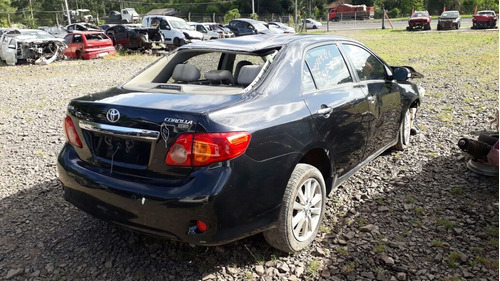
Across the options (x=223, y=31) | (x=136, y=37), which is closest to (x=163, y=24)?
(x=136, y=37)

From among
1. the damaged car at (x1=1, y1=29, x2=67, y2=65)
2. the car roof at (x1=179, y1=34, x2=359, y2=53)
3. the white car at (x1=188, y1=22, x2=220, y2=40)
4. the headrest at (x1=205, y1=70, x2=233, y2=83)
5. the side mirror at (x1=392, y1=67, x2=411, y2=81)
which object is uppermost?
the white car at (x1=188, y1=22, x2=220, y2=40)

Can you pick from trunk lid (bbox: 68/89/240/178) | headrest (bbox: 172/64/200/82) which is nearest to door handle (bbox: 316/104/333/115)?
trunk lid (bbox: 68/89/240/178)

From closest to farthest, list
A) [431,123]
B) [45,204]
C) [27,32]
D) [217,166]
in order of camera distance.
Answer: [217,166]
[45,204]
[431,123]
[27,32]

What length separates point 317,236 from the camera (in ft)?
10.9

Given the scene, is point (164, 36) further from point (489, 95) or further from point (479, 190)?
point (479, 190)

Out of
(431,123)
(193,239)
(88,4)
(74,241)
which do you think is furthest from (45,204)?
(88,4)

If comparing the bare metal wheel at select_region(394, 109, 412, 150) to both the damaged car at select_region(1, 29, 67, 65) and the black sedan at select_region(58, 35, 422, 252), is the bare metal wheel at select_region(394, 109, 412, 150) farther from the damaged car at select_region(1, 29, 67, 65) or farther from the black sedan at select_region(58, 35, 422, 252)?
the damaged car at select_region(1, 29, 67, 65)

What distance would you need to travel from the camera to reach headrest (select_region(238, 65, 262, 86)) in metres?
3.11

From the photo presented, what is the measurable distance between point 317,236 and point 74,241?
1995 mm

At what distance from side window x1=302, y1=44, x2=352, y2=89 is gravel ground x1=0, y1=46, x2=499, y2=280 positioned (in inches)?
46.1

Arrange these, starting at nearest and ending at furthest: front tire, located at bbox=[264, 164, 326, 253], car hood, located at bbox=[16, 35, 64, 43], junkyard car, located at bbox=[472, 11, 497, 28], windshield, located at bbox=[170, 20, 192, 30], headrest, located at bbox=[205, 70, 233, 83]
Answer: front tire, located at bbox=[264, 164, 326, 253], headrest, located at bbox=[205, 70, 233, 83], car hood, located at bbox=[16, 35, 64, 43], windshield, located at bbox=[170, 20, 192, 30], junkyard car, located at bbox=[472, 11, 497, 28]

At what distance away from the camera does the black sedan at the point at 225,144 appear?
8.00 feet

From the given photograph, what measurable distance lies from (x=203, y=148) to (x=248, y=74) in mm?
970

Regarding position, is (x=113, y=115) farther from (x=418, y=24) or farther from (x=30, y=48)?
(x=418, y=24)
